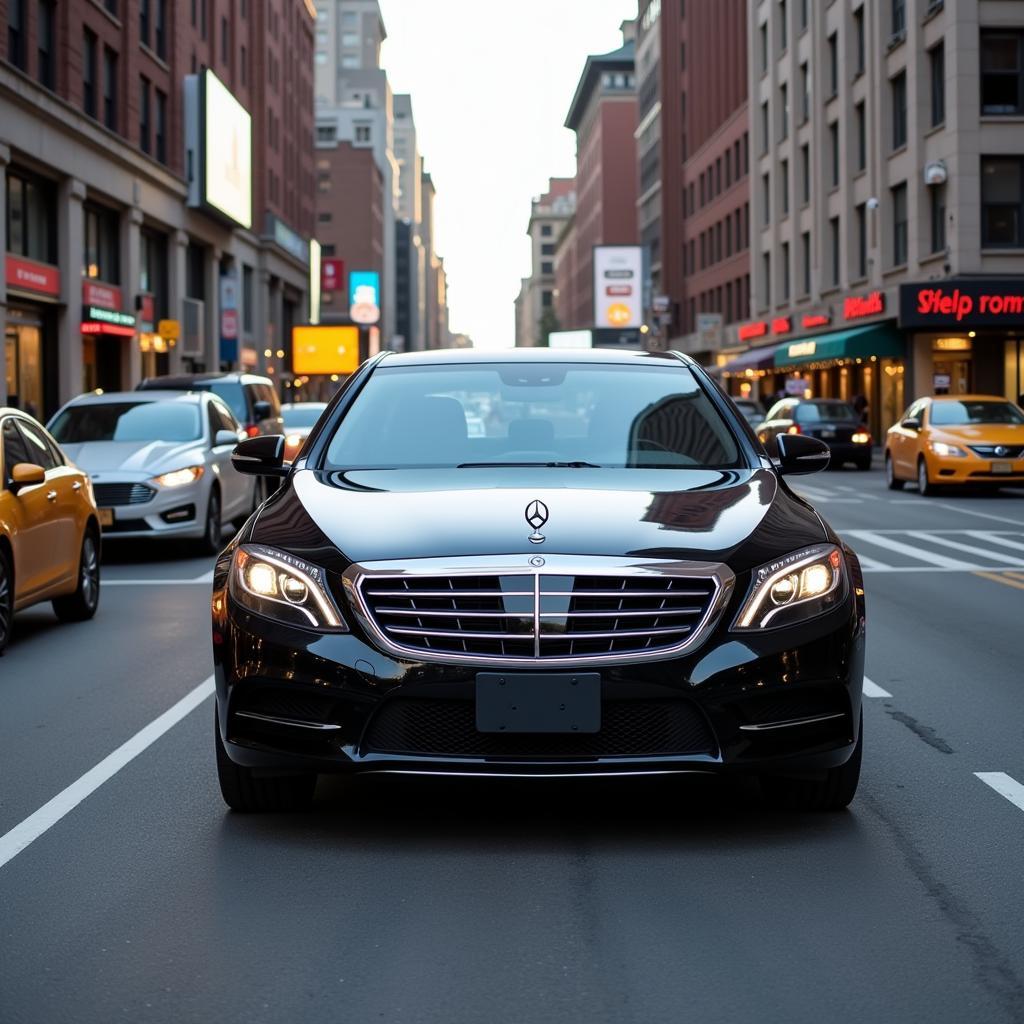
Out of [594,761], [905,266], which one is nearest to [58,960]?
[594,761]

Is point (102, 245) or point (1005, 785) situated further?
point (102, 245)

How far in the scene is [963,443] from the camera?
85.7 ft

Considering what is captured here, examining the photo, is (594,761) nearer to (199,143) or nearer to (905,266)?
(905,266)

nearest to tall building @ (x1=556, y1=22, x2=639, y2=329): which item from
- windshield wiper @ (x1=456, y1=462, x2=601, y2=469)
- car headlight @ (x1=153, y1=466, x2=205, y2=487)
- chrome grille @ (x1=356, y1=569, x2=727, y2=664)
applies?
car headlight @ (x1=153, y1=466, x2=205, y2=487)

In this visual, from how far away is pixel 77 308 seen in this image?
36938 millimetres

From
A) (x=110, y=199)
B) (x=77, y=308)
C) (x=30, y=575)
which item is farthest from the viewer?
(x=110, y=199)

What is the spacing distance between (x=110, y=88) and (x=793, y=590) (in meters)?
38.7

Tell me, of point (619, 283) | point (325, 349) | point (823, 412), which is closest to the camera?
point (823, 412)

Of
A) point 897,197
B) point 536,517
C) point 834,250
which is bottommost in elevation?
point 536,517

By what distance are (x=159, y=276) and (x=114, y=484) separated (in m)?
33.8

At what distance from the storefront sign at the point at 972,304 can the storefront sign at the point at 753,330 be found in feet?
74.8

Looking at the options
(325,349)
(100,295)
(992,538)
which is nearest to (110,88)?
(100,295)

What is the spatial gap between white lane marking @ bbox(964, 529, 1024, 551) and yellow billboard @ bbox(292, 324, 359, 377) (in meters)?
54.5

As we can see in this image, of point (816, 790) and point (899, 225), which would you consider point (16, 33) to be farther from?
point (816, 790)
